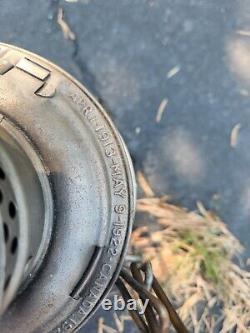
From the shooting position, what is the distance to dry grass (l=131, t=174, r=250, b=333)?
1572 millimetres

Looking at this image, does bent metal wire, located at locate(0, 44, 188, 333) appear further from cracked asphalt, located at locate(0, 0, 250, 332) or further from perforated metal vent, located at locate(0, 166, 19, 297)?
cracked asphalt, located at locate(0, 0, 250, 332)

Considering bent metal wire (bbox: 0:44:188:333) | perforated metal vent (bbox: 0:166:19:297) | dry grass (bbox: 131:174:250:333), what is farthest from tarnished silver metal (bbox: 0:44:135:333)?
dry grass (bbox: 131:174:250:333)

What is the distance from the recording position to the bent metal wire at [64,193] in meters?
1.06

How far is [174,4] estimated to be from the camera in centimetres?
162

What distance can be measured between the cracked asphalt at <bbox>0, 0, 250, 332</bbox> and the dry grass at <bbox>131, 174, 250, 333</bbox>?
0.09 meters

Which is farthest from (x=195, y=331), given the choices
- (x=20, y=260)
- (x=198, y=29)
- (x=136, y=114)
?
(x=20, y=260)

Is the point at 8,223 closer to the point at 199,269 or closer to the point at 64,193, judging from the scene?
the point at 64,193

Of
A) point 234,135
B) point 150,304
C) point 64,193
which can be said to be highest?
point 234,135

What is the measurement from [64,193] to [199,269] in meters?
0.61

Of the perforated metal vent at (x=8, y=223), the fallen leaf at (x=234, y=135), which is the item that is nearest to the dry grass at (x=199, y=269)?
the fallen leaf at (x=234, y=135)

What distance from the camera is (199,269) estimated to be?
158cm

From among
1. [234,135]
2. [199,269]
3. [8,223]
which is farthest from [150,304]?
[234,135]

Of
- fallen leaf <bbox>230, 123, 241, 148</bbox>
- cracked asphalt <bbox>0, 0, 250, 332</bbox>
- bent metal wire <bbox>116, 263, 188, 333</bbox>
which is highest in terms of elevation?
cracked asphalt <bbox>0, 0, 250, 332</bbox>

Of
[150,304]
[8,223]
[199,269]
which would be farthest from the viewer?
[199,269]
